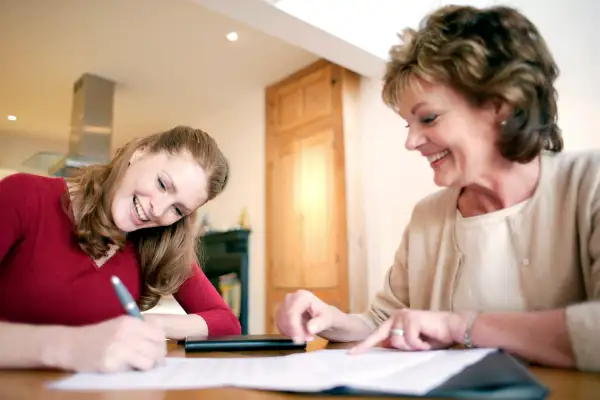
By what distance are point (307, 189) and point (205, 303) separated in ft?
7.46

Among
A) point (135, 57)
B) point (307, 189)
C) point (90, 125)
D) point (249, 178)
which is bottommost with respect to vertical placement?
point (307, 189)

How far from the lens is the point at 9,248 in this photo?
950mm

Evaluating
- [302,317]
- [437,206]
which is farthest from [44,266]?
[437,206]

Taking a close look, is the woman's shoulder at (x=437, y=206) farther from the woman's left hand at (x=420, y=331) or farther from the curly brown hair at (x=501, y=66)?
the woman's left hand at (x=420, y=331)

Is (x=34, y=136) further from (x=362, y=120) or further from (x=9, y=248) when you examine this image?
(x=9, y=248)

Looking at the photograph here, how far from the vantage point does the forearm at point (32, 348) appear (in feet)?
2.04

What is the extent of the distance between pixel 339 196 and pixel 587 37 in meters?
1.65

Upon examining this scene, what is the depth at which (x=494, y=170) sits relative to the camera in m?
0.95

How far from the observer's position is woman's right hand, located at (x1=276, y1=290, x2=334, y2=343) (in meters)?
0.87

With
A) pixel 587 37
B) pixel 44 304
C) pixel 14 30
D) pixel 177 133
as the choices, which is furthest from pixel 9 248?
pixel 14 30

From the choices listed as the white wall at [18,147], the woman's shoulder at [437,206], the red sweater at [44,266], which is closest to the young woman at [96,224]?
the red sweater at [44,266]

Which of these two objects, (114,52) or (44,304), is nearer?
(44,304)

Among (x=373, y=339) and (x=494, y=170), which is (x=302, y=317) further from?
(x=494, y=170)

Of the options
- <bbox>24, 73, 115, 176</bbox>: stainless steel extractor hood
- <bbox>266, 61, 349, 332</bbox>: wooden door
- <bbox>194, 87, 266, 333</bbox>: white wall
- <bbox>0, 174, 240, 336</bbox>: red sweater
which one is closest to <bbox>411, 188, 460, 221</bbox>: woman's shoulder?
<bbox>0, 174, 240, 336</bbox>: red sweater
